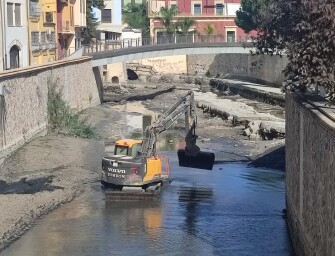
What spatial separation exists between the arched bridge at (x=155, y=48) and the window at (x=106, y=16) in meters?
21.3

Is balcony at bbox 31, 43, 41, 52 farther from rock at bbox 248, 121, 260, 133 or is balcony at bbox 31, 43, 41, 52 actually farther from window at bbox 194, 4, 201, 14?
window at bbox 194, 4, 201, 14

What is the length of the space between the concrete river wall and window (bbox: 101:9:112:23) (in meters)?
78.5

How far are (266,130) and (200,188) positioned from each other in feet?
51.3

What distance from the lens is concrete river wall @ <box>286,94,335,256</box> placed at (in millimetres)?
16109

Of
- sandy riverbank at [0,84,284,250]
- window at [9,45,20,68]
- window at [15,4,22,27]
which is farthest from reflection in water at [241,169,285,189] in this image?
window at [15,4,22,27]

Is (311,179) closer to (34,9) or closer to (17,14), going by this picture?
(17,14)

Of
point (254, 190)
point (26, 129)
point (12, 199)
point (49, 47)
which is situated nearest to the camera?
point (12, 199)

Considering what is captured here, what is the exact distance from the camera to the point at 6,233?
2500 centimetres

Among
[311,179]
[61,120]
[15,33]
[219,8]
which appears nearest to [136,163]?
[311,179]

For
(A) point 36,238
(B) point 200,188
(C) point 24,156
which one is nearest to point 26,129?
(C) point 24,156

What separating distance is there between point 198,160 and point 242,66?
60.1 m

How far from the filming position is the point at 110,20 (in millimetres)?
102938

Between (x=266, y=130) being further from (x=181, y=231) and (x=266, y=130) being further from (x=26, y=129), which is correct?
(x=181, y=231)

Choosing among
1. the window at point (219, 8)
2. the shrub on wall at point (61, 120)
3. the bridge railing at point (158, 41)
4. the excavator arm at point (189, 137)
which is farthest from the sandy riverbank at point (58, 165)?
the window at point (219, 8)
